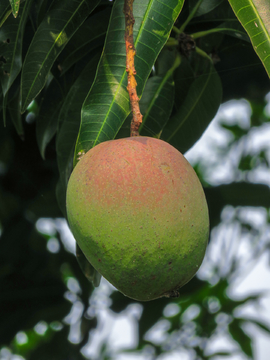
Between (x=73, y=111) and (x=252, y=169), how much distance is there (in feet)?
3.60

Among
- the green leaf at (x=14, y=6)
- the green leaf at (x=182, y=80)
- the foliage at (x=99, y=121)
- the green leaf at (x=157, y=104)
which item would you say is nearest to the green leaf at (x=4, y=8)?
the foliage at (x=99, y=121)

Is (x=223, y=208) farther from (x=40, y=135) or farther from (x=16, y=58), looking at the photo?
(x=16, y=58)

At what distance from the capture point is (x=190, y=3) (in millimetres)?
828

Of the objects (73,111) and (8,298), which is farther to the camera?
(8,298)

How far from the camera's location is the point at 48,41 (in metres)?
0.64

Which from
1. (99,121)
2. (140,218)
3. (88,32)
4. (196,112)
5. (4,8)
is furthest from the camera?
(196,112)

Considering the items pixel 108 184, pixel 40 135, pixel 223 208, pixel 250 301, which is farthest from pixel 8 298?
pixel 108 184

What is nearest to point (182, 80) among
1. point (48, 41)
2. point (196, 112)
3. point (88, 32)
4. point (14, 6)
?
point (196, 112)

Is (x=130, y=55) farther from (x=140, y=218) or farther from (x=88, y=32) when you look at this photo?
(x=88, y=32)

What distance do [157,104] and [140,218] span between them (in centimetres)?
42

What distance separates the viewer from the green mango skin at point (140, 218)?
1.41ft

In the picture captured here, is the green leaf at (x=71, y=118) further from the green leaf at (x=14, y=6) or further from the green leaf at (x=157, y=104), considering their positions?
the green leaf at (x=14, y=6)

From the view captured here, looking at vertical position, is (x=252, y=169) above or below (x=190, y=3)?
below

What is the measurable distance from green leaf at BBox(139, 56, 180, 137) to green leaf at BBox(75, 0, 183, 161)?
21 cm
